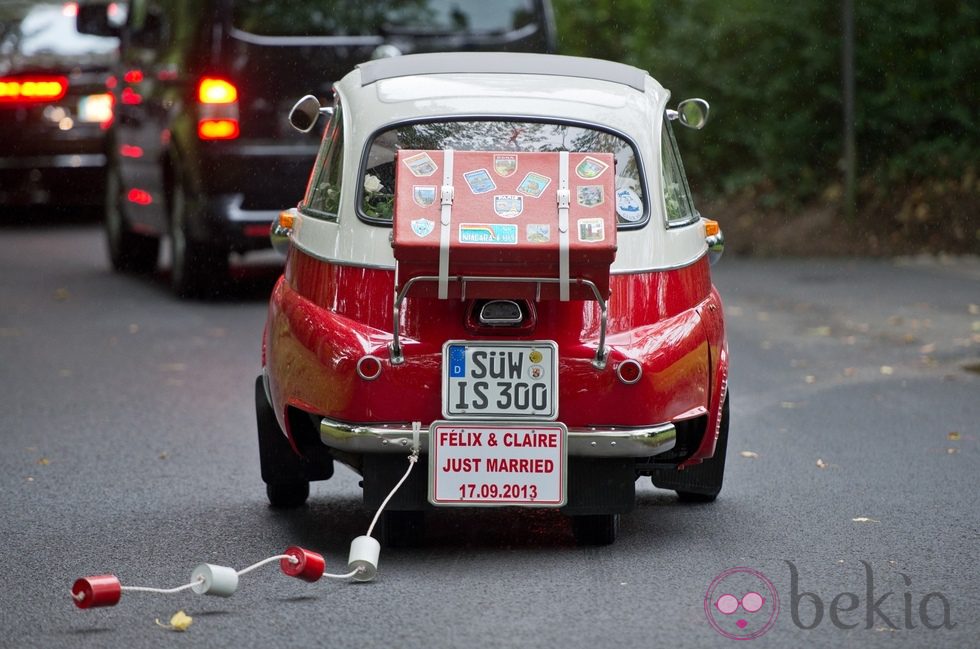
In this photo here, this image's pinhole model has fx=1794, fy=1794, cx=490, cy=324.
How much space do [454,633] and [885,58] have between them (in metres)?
13.2

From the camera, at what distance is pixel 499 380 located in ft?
→ 18.0

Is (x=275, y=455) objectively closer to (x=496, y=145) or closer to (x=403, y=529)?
(x=403, y=529)

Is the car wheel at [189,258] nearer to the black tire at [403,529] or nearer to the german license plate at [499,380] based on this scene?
the black tire at [403,529]

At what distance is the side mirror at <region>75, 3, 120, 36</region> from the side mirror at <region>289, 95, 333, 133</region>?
7.33 m

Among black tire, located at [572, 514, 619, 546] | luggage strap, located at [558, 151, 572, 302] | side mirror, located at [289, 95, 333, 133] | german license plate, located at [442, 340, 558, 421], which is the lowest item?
black tire, located at [572, 514, 619, 546]

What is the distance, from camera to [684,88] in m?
18.2

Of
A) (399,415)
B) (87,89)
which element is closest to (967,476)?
(399,415)

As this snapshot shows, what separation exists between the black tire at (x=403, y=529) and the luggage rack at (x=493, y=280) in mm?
585

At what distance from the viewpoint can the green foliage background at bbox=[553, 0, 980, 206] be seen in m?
16.7

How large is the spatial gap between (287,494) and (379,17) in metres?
6.09

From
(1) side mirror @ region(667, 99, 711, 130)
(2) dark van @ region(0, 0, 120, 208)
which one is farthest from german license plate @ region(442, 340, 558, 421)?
(2) dark van @ region(0, 0, 120, 208)

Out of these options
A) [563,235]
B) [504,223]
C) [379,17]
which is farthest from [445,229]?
[379,17]

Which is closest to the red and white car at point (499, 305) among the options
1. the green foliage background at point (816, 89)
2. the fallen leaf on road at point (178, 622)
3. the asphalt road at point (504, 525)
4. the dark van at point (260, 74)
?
the asphalt road at point (504, 525)

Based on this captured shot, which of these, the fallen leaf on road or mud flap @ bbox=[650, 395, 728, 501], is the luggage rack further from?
the fallen leaf on road
